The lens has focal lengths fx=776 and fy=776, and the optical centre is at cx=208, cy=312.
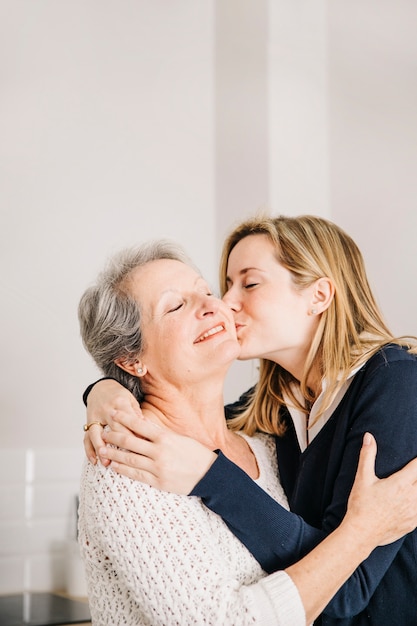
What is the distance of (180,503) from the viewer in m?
1.51

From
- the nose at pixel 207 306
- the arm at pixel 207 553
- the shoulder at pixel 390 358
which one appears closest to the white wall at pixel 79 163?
the nose at pixel 207 306

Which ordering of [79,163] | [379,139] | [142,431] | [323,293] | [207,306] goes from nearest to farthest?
Answer: 1. [142,431]
2. [207,306]
3. [323,293]
4. [79,163]
5. [379,139]

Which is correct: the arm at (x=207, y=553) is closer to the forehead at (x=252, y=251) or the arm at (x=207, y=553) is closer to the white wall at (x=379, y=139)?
the forehead at (x=252, y=251)

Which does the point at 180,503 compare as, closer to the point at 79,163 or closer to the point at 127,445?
the point at 127,445

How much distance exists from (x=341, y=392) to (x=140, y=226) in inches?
51.2

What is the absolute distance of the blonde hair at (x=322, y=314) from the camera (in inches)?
72.3

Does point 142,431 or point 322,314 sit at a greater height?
point 322,314

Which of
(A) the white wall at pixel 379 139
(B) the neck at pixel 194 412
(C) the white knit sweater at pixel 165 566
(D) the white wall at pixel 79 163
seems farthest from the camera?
(A) the white wall at pixel 379 139

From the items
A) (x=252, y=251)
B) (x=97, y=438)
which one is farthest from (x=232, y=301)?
(x=97, y=438)

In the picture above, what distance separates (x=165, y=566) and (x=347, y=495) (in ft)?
1.38

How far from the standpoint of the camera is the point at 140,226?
2.85 meters

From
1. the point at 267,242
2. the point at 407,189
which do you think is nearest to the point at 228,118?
the point at 407,189

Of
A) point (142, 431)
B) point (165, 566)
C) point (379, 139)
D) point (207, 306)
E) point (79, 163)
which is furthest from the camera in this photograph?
point (379, 139)

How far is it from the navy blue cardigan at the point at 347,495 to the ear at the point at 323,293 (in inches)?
8.7
